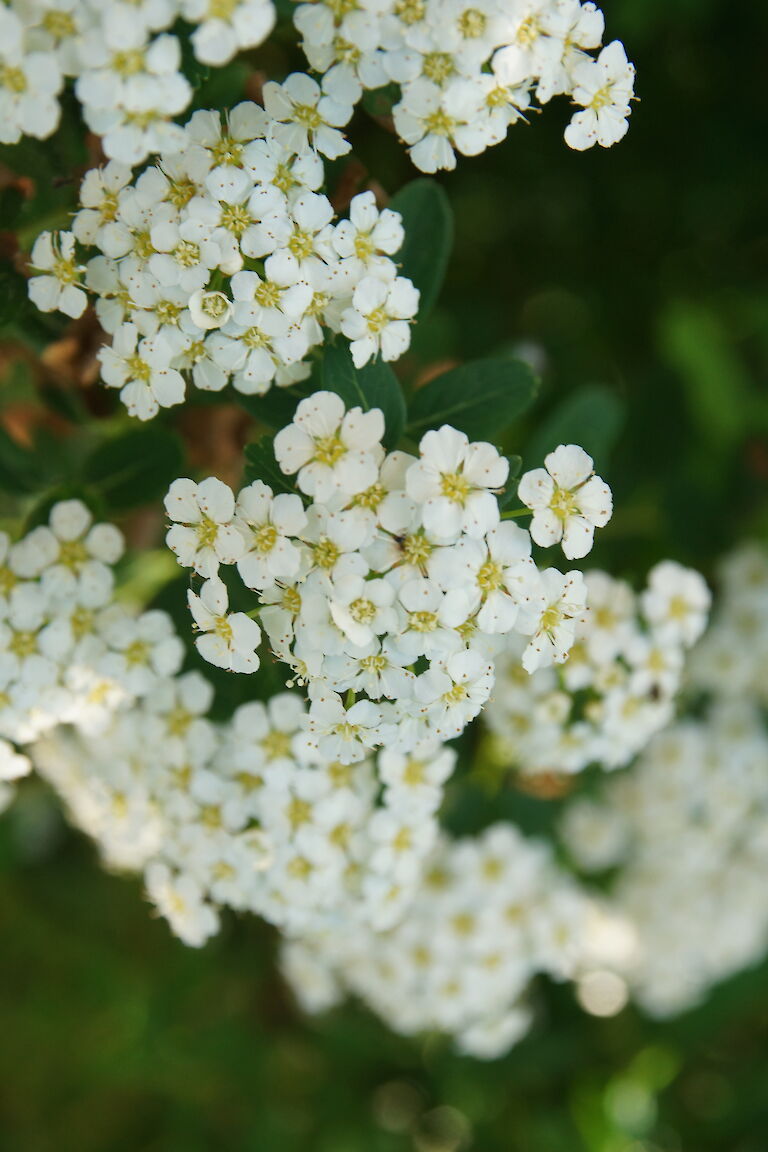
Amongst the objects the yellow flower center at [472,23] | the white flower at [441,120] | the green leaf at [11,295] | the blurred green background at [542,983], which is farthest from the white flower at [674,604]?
the green leaf at [11,295]

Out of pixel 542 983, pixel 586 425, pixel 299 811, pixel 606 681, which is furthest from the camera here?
pixel 542 983

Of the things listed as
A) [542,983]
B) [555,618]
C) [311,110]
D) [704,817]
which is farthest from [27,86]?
[542,983]

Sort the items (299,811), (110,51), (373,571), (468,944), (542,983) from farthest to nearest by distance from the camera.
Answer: (542,983) → (468,944) → (299,811) → (373,571) → (110,51)

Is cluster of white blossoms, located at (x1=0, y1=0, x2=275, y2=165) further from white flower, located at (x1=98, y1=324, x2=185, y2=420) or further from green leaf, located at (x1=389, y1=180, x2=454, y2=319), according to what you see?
green leaf, located at (x1=389, y1=180, x2=454, y2=319)

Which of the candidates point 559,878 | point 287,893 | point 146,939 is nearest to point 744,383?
point 559,878

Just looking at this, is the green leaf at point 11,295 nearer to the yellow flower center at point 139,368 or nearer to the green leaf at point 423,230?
the yellow flower center at point 139,368

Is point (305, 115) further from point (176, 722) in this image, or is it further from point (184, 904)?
point (184, 904)

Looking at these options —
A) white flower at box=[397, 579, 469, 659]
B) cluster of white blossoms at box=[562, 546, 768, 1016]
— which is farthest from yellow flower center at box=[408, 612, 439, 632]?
cluster of white blossoms at box=[562, 546, 768, 1016]
